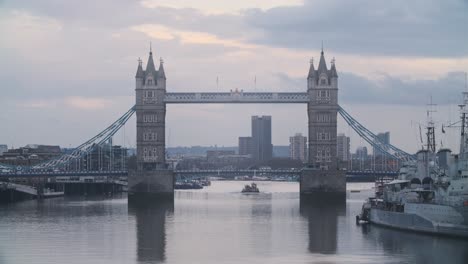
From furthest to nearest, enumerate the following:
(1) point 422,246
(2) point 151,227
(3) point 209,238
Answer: (2) point 151,227
(3) point 209,238
(1) point 422,246

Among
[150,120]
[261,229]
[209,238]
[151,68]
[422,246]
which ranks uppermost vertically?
[151,68]

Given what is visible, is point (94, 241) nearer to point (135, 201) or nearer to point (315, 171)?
point (135, 201)

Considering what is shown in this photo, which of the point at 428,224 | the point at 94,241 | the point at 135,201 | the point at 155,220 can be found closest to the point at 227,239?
the point at 94,241

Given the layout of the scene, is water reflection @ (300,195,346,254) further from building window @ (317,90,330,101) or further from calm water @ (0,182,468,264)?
building window @ (317,90,330,101)

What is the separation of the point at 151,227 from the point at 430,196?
18.0 metres

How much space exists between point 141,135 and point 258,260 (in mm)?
61222

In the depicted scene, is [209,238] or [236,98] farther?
[236,98]

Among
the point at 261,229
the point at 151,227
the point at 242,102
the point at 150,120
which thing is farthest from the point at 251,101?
the point at 261,229

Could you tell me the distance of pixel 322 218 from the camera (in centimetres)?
7406

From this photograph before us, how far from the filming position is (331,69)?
108 meters

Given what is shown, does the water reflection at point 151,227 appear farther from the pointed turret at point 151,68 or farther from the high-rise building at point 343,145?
the high-rise building at point 343,145

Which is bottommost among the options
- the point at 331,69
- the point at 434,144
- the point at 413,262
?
the point at 413,262

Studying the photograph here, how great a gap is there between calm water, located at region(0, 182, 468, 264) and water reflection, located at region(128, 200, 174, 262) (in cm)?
6

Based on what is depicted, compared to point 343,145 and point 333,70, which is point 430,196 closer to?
point 333,70
